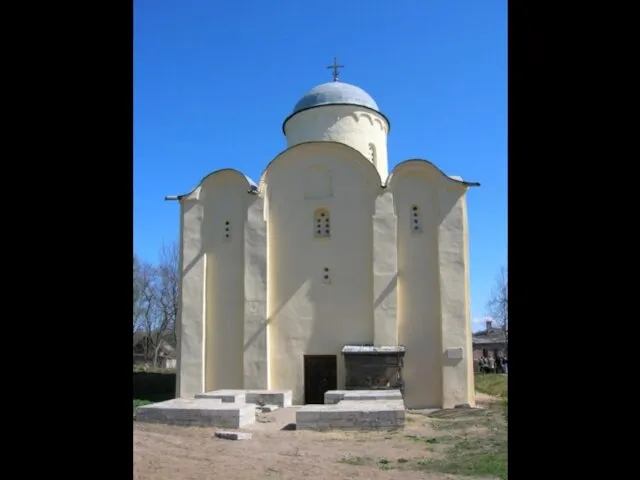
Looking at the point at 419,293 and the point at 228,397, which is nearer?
the point at 228,397

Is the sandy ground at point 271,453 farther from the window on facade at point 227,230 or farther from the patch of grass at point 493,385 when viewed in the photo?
the patch of grass at point 493,385

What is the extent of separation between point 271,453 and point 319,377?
7506 millimetres

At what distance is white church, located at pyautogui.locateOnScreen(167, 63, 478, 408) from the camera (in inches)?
650

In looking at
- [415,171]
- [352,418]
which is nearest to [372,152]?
[415,171]

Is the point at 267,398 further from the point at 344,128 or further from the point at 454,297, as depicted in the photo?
the point at 344,128

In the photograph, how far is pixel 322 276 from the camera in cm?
1734

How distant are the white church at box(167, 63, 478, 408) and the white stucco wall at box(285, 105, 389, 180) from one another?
2518mm

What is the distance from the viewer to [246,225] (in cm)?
1777

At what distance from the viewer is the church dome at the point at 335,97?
68.6ft

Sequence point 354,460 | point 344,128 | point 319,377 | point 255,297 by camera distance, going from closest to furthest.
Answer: point 354,460 < point 319,377 < point 255,297 < point 344,128

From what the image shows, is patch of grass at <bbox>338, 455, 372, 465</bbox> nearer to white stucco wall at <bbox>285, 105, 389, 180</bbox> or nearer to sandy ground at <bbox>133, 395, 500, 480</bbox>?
sandy ground at <bbox>133, 395, 500, 480</bbox>
